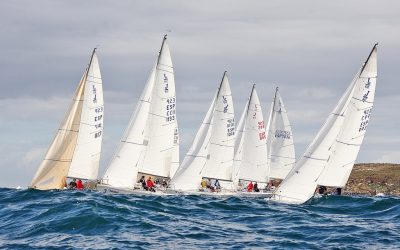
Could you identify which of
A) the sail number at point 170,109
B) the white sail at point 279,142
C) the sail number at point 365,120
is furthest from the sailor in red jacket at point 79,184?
the white sail at point 279,142

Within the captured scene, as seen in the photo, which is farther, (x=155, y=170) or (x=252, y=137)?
(x=252, y=137)

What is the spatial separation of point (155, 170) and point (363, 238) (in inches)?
1426

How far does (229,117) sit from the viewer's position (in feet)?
243

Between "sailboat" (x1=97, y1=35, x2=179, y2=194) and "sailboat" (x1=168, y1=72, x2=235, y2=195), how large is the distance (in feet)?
11.8

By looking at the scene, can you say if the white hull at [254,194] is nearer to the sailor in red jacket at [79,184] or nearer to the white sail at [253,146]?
the white sail at [253,146]

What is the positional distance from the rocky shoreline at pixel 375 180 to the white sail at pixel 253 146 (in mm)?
23470

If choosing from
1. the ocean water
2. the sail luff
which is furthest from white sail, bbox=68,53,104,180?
the ocean water

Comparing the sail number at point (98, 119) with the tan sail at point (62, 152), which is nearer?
the tan sail at point (62, 152)

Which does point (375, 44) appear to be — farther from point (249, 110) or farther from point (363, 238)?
point (249, 110)

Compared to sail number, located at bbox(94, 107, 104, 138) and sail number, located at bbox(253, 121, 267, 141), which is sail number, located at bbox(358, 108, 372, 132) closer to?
sail number, located at bbox(94, 107, 104, 138)

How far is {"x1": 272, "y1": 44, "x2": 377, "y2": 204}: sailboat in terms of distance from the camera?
5319cm

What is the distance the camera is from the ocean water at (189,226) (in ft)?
107

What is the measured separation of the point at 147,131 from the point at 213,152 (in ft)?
31.4

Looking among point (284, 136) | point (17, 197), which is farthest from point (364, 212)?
point (284, 136)
